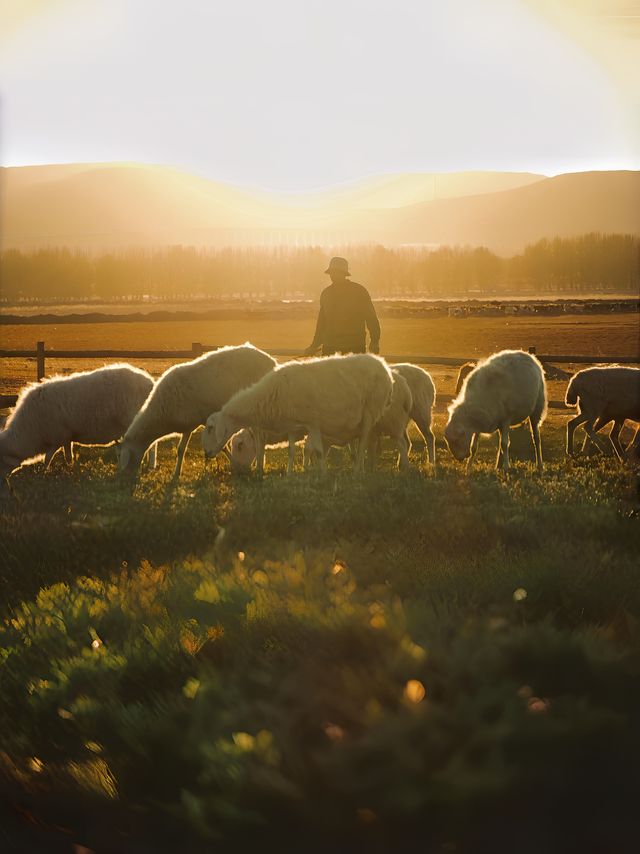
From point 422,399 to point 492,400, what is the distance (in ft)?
3.52

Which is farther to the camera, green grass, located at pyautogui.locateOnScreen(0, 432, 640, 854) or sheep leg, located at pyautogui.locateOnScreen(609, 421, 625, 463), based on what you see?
sheep leg, located at pyautogui.locateOnScreen(609, 421, 625, 463)

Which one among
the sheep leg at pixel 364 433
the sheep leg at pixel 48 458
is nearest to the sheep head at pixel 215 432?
the sheep leg at pixel 364 433

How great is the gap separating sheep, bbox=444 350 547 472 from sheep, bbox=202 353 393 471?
8.38 ft

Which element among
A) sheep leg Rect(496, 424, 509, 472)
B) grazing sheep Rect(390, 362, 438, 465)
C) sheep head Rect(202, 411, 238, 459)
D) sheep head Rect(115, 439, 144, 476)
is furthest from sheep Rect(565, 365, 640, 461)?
sheep head Rect(115, 439, 144, 476)

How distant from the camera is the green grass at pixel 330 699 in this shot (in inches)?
157

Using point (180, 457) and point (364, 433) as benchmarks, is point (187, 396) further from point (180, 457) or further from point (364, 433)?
point (364, 433)

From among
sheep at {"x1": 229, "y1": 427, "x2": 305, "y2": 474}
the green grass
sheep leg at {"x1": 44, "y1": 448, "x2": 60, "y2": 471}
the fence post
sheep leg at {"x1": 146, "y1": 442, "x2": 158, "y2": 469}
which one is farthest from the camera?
the fence post

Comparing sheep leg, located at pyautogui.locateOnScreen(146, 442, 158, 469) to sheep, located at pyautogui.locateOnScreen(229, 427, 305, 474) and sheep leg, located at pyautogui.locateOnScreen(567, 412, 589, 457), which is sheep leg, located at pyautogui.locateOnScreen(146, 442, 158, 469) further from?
sheep leg, located at pyautogui.locateOnScreen(567, 412, 589, 457)

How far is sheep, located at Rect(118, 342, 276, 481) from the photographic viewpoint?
44.3 ft

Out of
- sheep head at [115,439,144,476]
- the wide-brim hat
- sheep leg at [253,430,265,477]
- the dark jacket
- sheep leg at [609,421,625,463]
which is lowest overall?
sheep leg at [609,421,625,463]

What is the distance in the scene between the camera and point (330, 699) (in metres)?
4.39

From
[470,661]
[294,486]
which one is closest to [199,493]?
[294,486]

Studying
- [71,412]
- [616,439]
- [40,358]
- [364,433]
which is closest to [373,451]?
[364,433]

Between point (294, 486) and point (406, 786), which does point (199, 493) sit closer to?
point (294, 486)
